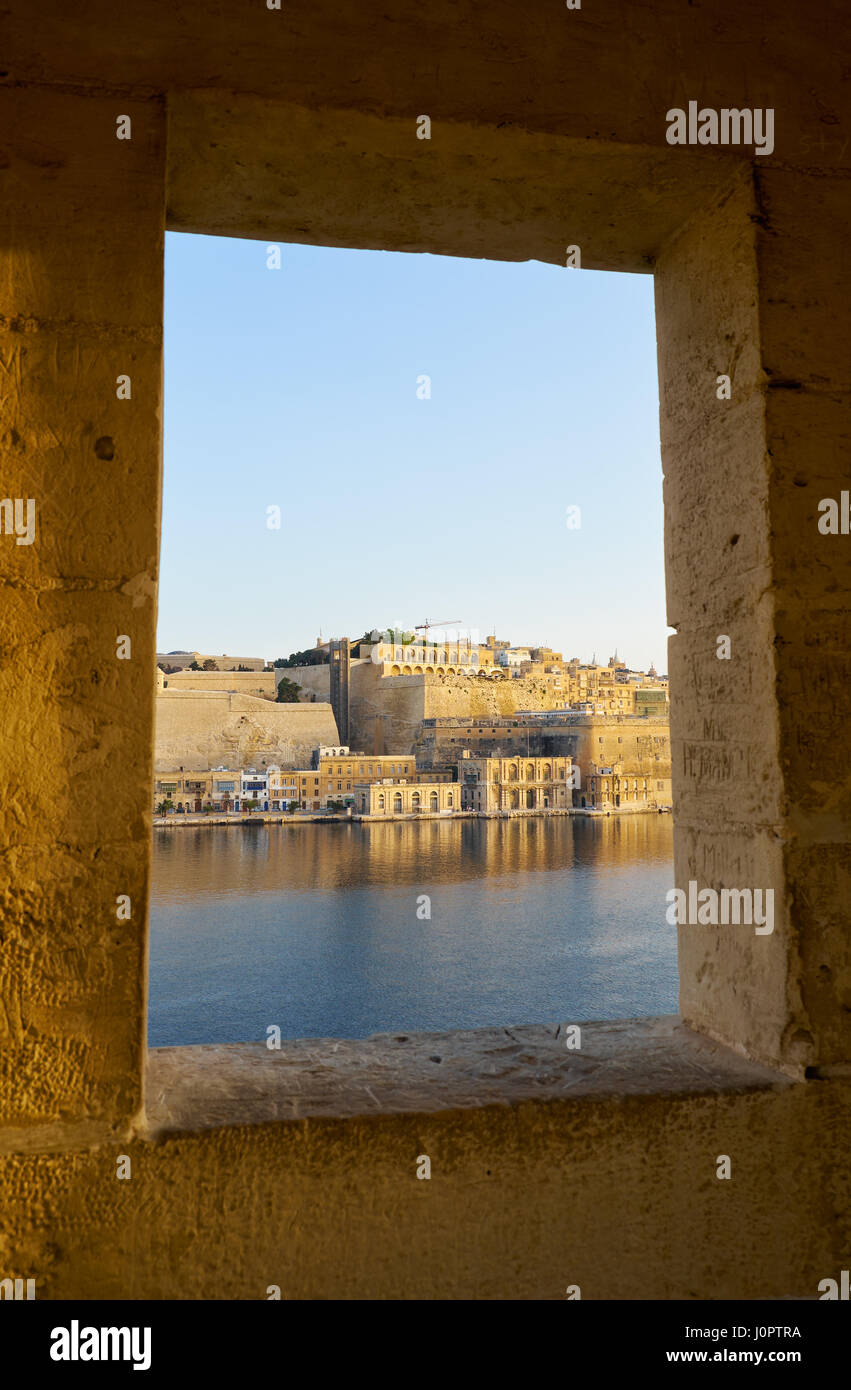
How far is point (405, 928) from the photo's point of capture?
2844 cm

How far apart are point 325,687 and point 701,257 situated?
181ft

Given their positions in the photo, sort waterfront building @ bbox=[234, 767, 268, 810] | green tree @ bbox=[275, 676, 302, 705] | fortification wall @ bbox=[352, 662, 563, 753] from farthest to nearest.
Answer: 1. green tree @ bbox=[275, 676, 302, 705]
2. fortification wall @ bbox=[352, 662, 563, 753]
3. waterfront building @ bbox=[234, 767, 268, 810]

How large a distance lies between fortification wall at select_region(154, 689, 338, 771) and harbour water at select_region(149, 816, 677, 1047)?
5878 millimetres

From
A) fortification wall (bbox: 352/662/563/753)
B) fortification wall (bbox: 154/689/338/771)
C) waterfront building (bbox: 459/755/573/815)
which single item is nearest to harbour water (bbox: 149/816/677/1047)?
waterfront building (bbox: 459/755/573/815)

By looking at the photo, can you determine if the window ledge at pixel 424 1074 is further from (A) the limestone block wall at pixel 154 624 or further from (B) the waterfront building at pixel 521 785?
(B) the waterfront building at pixel 521 785

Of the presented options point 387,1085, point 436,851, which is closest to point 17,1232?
point 387,1085

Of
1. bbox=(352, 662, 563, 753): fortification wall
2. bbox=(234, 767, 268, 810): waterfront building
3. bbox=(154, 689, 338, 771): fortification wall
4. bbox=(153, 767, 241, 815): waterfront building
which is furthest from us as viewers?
bbox=(352, 662, 563, 753): fortification wall

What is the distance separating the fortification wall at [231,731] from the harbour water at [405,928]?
19.3 feet

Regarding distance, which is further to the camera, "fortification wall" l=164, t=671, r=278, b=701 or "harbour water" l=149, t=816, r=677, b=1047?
"fortification wall" l=164, t=671, r=278, b=701

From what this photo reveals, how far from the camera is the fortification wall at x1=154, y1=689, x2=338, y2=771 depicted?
4759 cm

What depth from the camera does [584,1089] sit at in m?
1.41

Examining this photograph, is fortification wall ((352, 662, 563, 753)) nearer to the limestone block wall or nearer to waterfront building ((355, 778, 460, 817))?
waterfront building ((355, 778, 460, 817))

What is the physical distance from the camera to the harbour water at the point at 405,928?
2147cm
